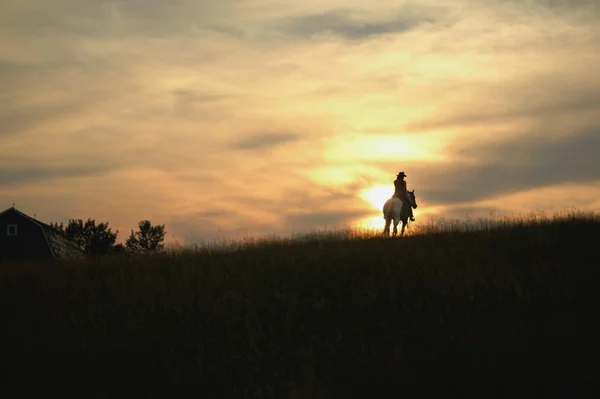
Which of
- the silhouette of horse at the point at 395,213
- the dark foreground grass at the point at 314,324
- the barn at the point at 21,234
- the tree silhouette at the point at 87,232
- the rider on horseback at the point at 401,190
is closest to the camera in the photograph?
the dark foreground grass at the point at 314,324

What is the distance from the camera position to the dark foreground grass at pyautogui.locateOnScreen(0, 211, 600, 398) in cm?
1063

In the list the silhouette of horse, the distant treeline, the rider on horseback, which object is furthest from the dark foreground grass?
the distant treeline

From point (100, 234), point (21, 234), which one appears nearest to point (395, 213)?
point (21, 234)

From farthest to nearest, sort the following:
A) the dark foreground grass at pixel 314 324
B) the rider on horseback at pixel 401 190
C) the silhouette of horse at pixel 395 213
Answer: the rider on horseback at pixel 401 190
the silhouette of horse at pixel 395 213
the dark foreground grass at pixel 314 324

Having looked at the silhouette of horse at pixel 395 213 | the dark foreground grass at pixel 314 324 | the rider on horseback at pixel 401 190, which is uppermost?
the rider on horseback at pixel 401 190

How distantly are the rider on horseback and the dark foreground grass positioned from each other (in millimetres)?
7820

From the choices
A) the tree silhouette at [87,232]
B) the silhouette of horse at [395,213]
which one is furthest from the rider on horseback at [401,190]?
the tree silhouette at [87,232]

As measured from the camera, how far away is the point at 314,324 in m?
12.9

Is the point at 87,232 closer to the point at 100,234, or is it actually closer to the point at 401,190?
the point at 100,234

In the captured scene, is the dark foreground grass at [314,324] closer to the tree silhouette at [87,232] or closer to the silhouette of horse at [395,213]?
the silhouette of horse at [395,213]

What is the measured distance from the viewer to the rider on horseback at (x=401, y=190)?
26109mm

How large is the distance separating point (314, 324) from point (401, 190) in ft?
46.0

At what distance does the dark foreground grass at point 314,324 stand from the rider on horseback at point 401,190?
25.7ft

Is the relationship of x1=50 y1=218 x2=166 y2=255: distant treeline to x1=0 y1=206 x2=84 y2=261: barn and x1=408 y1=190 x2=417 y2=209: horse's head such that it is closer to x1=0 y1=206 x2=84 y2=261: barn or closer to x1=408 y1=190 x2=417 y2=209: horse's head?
x1=0 y1=206 x2=84 y2=261: barn
